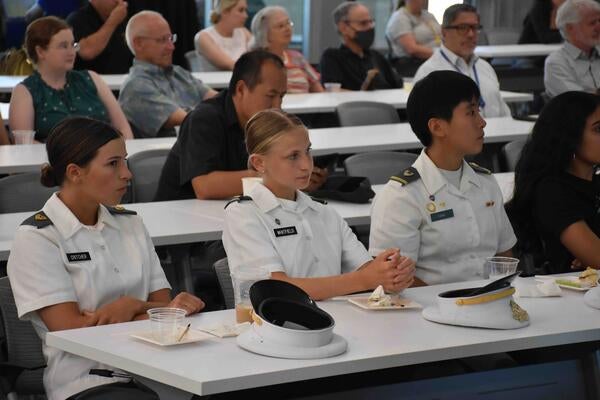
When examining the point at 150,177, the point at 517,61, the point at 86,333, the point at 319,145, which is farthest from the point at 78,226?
the point at 517,61

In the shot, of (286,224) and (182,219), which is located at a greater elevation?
(286,224)

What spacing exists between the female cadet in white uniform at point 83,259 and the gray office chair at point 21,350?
0.24 feet

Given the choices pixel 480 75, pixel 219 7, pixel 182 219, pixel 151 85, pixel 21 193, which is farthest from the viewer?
pixel 219 7

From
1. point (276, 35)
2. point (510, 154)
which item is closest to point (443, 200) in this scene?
point (510, 154)

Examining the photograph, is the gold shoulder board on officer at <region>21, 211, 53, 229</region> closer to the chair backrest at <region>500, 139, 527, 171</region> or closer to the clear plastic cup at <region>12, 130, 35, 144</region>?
the clear plastic cup at <region>12, 130, 35, 144</region>

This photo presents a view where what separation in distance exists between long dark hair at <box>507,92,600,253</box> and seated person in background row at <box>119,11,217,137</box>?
2937mm

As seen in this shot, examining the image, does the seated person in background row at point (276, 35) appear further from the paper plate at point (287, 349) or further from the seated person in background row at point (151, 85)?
the paper plate at point (287, 349)

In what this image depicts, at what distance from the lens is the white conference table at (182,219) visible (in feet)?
12.9

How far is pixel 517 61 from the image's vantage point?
447 inches

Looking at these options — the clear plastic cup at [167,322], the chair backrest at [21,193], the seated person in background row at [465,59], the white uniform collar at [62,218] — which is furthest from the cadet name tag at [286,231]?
the seated person in background row at [465,59]

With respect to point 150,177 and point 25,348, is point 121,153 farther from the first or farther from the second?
point 150,177

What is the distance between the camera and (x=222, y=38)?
9.09 meters

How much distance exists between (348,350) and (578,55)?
5585mm

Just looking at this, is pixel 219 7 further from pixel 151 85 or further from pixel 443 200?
pixel 443 200
